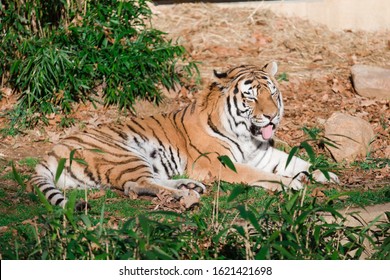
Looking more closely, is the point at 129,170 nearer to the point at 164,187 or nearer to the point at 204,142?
the point at 164,187

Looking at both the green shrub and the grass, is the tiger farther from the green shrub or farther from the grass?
the grass

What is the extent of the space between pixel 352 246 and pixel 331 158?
115 inches

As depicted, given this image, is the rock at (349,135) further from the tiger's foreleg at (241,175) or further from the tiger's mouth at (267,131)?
the tiger's foreleg at (241,175)

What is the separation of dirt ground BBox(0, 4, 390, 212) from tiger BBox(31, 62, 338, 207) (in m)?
0.74

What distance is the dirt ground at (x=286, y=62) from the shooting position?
27.3ft

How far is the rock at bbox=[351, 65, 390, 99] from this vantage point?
31.0ft

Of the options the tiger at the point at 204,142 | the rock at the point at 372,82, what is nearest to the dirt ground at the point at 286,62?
the rock at the point at 372,82

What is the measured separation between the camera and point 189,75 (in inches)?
377

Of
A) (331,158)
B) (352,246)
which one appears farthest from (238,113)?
(352,246)

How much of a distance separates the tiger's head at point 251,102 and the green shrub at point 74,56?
4.67 feet

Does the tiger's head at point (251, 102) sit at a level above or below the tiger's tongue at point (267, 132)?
above

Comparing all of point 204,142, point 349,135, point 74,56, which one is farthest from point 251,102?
point 74,56
